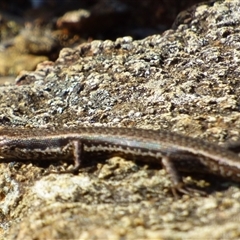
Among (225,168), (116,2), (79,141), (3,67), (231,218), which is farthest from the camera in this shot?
(116,2)

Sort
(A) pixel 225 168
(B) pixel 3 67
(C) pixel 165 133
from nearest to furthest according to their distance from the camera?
(A) pixel 225 168, (C) pixel 165 133, (B) pixel 3 67

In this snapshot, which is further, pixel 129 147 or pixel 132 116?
pixel 132 116

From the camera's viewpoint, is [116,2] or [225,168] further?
[116,2]

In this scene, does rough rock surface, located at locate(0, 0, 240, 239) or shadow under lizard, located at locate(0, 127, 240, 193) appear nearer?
rough rock surface, located at locate(0, 0, 240, 239)

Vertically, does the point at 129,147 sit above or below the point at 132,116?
below

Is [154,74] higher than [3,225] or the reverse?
higher

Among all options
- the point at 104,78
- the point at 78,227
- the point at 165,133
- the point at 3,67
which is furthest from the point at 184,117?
the point at 3,67

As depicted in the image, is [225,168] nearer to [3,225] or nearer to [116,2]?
[3,225]

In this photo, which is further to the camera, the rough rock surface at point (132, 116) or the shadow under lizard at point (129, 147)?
the shadow under lizard at point (129, 147)
